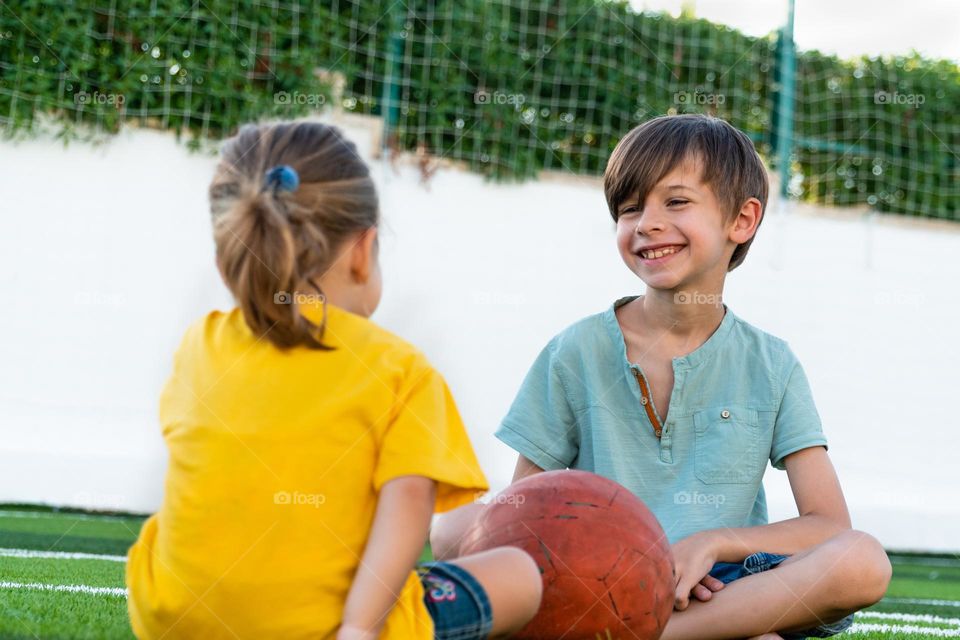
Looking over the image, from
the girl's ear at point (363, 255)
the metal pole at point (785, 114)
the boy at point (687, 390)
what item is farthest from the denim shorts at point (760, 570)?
the metal pole at point (785, 114)

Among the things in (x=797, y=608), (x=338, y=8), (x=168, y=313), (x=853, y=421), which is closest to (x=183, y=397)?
(x=797, y=608)

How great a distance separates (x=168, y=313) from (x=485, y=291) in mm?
2104

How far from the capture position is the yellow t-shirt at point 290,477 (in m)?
1.92

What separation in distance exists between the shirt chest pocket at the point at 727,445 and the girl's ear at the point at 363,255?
1.24m

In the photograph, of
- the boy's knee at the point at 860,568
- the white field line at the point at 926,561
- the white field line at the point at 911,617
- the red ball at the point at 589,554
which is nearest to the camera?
the red ball at the point at 589,554

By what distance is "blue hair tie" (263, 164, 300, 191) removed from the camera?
1981 millimetres

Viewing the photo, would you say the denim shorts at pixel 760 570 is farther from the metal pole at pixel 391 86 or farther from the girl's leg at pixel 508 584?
the metal pole at pixel 391 86

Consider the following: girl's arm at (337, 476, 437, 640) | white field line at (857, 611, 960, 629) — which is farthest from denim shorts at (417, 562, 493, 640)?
white field line at (857, 611, 960, 629)

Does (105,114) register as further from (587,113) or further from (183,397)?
(183,397)

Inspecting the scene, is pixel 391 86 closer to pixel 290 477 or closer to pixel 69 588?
pixel 69 588

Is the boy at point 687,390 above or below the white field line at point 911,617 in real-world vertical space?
above

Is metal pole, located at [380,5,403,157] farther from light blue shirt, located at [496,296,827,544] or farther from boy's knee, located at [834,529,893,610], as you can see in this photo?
boy's knee, located at [834,529,893,610]

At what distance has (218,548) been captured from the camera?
6.36ft

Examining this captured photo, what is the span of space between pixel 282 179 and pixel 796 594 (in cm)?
155
